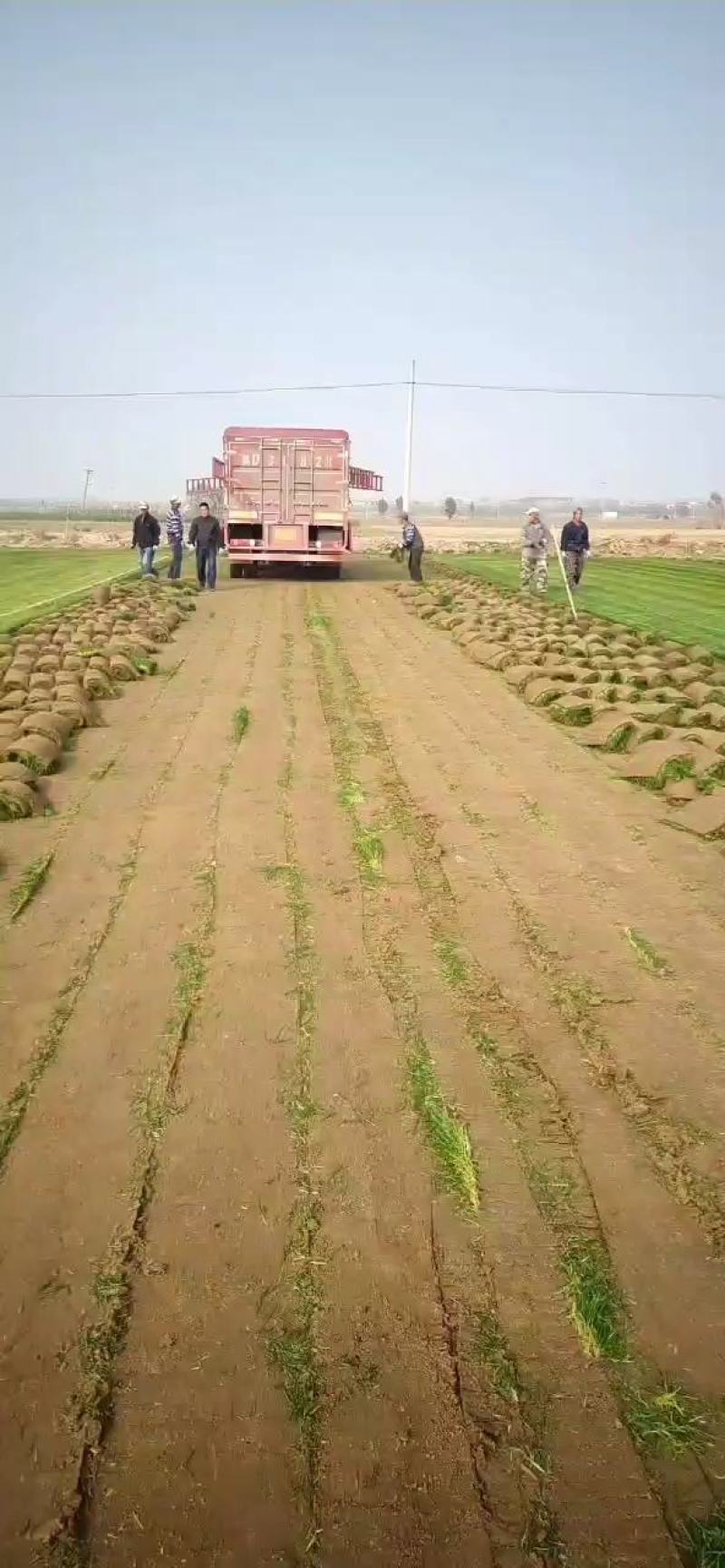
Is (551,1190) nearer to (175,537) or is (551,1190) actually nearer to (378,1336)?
(378,1336)

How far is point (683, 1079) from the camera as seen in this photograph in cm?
386

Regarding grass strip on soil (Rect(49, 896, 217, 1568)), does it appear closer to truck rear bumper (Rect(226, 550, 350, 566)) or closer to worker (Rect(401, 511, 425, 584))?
truck rear bumper (Rect(226, 550, 350, 566))

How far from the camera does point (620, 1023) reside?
4238 mm

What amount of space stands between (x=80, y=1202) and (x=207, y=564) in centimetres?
2060

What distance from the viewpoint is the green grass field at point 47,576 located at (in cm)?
1770

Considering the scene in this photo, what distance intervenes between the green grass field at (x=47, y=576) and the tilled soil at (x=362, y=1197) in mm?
10693

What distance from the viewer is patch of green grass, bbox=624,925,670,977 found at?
4.75 metres

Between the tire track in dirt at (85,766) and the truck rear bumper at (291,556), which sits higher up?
the truck rear bumper at (291,556)

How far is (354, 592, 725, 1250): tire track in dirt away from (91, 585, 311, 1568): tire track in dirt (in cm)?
114

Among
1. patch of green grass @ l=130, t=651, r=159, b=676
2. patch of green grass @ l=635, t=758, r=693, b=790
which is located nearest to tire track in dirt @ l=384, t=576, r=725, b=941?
patch of green grass @ l=635, t=758, r=693, b=790

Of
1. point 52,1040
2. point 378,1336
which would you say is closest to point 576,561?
point 52,1040

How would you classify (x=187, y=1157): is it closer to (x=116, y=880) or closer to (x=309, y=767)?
(x=116, y=880)

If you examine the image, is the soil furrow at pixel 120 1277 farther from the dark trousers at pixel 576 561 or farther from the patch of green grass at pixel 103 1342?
the dark trousers at pixel 576 561

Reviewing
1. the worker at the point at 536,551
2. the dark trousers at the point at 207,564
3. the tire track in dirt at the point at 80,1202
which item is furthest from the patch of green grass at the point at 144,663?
the worker at the point at 536,551
